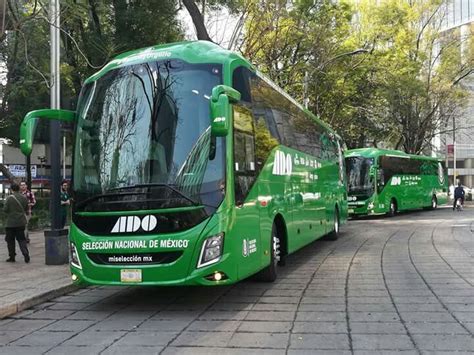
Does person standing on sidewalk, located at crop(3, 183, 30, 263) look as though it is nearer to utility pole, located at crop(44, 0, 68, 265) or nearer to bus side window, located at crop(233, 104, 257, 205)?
utility pole, located at crop(44, 0, 68, 265)

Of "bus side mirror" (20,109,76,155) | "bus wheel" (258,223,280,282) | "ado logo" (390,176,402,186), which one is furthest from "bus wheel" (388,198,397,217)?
"bus side mirror" (20,109,76,155)

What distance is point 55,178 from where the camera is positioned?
11094 millimetres

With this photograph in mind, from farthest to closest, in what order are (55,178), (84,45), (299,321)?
(84,45) < (55,178) < (299,321)

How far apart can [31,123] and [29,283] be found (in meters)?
2.87

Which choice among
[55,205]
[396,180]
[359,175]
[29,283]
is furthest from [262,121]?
[396,180]

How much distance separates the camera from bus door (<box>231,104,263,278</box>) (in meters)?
7.60

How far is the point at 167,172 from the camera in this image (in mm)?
7191

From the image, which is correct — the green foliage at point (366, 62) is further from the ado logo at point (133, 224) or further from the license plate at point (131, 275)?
the license plate at point (131, 275)

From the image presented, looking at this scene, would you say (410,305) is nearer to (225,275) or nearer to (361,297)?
(361,297)

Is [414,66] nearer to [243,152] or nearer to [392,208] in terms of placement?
[392,208]

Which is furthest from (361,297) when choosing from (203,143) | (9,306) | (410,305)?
(9,306)

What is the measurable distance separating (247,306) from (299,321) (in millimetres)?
1109

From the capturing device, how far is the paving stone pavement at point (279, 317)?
5.77m

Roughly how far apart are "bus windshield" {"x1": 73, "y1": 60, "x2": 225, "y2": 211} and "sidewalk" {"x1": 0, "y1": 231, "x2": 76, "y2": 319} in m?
1.69
